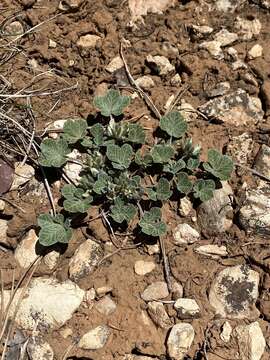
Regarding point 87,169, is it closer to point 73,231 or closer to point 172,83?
point 73,231

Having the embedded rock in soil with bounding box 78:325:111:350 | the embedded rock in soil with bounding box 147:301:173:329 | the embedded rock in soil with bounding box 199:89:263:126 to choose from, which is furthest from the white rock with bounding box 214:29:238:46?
the embedded rock in soil with bounding box 78:325:111:350

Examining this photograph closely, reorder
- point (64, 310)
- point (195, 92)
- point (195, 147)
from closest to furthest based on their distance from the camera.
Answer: point (64, 310) → point (195, 147) → point (195, 92)

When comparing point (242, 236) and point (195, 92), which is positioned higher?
point (195, 92)

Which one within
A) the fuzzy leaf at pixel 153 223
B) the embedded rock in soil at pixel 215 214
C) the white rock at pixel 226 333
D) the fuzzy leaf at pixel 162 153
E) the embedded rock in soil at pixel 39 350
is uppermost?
the fuzzy leaf at pixel 162 153

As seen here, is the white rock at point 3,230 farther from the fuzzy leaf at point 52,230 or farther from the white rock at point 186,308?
the white rock at point 186,308

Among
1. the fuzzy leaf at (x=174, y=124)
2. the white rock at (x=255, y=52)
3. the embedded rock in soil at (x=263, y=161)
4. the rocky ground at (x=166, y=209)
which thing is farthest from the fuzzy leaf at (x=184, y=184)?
the white rock at (x=255, y=52)

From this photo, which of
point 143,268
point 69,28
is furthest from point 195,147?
point 69,28

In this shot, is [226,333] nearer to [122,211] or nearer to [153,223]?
[153,223]
